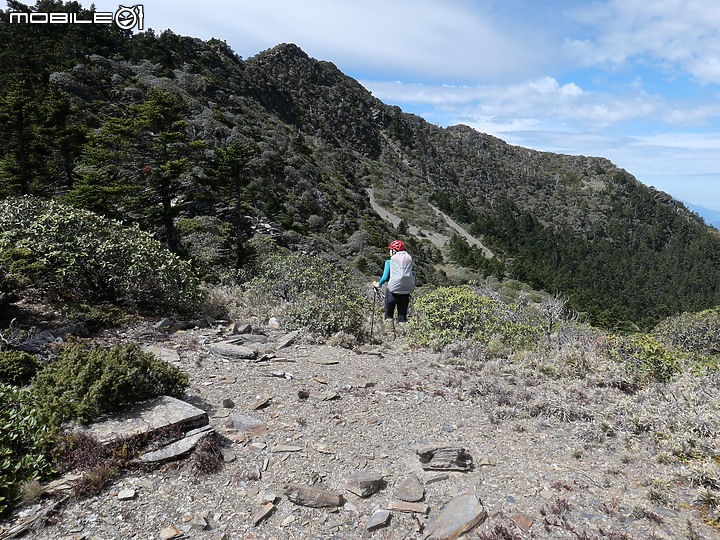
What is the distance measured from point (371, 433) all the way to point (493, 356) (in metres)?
3.82

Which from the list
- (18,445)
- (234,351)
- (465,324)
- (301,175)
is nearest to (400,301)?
(465,324)

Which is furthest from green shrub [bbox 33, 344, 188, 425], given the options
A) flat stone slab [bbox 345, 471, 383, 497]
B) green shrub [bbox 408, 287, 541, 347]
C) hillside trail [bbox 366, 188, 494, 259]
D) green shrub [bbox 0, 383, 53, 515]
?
hillside trail [bbox 366, 188, 494, 259]

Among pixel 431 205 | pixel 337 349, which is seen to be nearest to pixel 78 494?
pixel 337 349

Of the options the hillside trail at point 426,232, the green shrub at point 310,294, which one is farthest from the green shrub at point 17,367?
the hillside trail at point 426,232

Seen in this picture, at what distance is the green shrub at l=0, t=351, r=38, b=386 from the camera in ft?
17.8

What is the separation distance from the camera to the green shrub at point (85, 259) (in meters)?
8.27

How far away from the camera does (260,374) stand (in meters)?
6.70

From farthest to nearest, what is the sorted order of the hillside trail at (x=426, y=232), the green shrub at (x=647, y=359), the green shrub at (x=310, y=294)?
the hillside trail at (x=426, y=232), the green shrub at (x=310, y=294), the green shrub at (x=647, y=359)

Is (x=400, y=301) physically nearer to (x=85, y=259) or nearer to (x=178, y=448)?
(x=178, y=448)

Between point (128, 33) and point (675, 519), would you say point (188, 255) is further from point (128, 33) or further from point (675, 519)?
point (128, 33)

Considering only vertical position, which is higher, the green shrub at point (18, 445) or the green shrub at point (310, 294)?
the green shrub at point (310, 294)

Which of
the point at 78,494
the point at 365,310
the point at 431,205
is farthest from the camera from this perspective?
the point at 431,205

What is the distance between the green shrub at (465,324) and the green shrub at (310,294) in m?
1.47

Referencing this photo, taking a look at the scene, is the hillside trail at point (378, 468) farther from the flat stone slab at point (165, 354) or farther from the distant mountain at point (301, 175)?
the distant mountain at point (301, 175)
